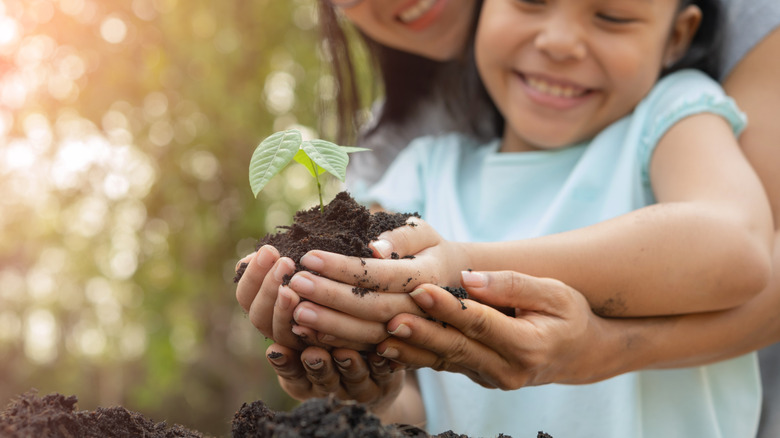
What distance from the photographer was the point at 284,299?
3.23 feet

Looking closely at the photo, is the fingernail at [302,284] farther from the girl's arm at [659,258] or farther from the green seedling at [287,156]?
the girl's arm at [659,258]

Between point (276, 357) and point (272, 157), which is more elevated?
point (272, 157)

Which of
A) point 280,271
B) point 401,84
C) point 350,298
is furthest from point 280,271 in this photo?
point 401,84

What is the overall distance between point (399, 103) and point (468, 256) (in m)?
1.44

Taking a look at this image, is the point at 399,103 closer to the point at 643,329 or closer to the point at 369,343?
the point at 643,329

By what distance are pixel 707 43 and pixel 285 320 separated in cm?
152

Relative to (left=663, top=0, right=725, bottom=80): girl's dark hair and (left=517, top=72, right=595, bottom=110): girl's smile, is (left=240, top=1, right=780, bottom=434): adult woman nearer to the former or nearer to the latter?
(left=663, top=0, right=725, bottom=80): girl's dark hair

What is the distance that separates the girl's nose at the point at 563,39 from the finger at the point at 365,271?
89 centimetres

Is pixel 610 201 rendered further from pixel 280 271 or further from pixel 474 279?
pixel 280 271

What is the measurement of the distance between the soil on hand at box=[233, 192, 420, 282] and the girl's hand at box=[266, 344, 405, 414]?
0.16m

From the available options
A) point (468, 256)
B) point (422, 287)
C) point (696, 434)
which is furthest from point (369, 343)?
point (696, 434)

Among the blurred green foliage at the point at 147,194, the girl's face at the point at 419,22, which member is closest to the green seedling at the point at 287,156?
the girl's face at the point at 419,22

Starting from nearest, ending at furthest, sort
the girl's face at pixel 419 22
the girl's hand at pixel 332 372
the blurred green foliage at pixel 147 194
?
the girl's hand at pixel 332 372 → the girl's face at pixel 419 22 → the blurred green foliage at pixel 147 194

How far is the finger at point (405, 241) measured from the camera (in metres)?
1.04
